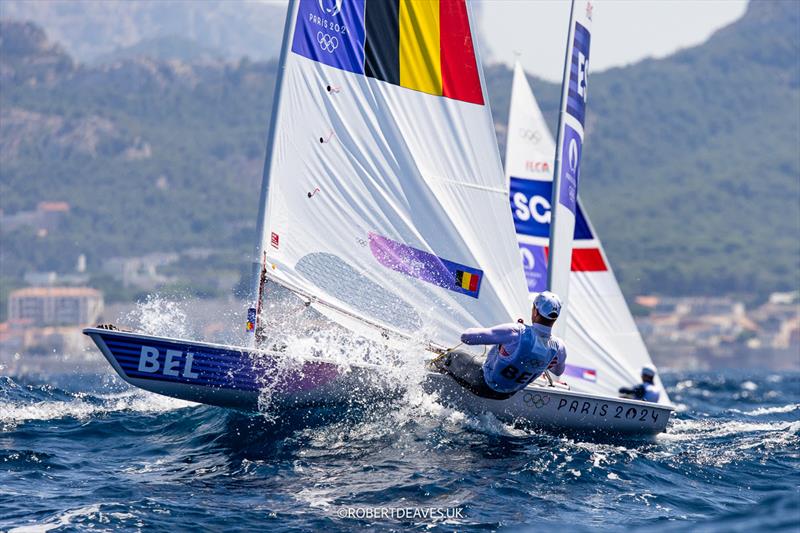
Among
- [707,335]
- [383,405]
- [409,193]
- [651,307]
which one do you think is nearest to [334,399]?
[383,405]

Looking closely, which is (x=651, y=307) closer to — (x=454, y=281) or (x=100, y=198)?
(x=100, y=198)

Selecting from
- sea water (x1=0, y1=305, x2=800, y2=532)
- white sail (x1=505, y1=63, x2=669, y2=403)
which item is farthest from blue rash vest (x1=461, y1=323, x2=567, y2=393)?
white sail (x1=505, y1=63, x2=669, y2=403)

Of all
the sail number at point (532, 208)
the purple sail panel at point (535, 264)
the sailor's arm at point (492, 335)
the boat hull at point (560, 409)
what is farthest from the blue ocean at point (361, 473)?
the sail number at point (532, 208)

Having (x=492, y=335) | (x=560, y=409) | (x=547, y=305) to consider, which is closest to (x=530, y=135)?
(x=560, y=409)

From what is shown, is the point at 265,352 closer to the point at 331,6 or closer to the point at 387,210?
the point at 387,210

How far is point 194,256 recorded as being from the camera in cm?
14925

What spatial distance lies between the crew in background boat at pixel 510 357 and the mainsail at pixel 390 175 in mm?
903

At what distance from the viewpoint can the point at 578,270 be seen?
18.2 metres

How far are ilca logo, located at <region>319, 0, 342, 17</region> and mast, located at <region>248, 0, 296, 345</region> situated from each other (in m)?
0.38

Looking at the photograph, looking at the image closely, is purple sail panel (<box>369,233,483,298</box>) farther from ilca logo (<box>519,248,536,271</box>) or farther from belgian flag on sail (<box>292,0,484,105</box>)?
ilca logo (<box>519,248,536,271</box>)

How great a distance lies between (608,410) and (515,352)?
205cm

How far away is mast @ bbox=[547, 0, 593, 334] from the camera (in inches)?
558

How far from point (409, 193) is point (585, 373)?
251 inches

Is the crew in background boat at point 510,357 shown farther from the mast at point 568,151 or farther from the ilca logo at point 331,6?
the ilca logo at point 331,6
